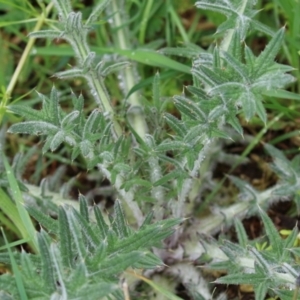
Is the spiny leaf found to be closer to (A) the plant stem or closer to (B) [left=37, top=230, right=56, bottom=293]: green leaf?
(A) the plant stem

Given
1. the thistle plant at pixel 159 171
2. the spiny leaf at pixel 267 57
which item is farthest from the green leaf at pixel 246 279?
the spiny leaf at pixel 267 57

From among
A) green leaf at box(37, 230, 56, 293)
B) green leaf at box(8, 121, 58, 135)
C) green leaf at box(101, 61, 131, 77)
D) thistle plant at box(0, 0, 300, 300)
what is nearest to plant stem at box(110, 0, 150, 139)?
thistle plant at box(0, 0, 300, 300)

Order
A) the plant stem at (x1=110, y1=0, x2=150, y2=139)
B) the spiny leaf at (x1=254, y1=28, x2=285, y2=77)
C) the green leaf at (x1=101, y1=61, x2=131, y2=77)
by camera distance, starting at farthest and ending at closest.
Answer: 1. the plant stem at (x1=110, y1=0, x2=150, y2=139)
2. the green leaf at (x1=101, y1=61, x2=131, y2=77)
3. the spiny leaf at (x1=254, y1=28, x2=285, y2=77)

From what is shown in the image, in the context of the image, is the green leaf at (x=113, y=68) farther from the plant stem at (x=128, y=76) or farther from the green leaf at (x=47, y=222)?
the green leaf at (x=47, y=222)

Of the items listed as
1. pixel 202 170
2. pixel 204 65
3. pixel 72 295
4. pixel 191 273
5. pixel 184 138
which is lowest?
pixel 191 273

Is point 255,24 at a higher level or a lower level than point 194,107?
higher

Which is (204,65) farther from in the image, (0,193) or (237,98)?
(0,193)

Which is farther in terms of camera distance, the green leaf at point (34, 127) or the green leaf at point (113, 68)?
the green leaf at point (113, 68)

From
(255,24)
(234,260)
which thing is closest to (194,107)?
(255,24)
